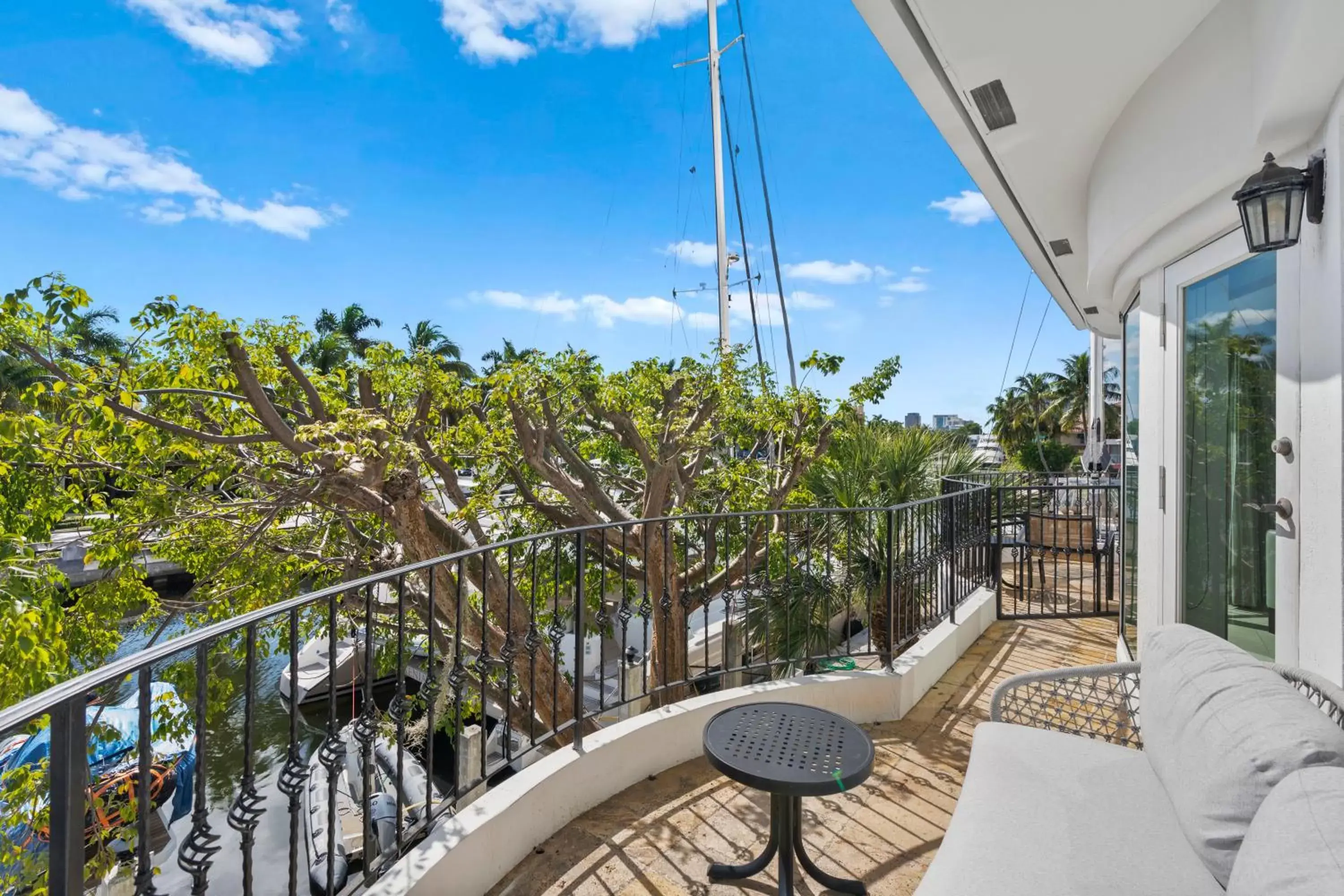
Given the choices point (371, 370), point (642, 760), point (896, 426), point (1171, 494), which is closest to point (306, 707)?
point (371, 370)

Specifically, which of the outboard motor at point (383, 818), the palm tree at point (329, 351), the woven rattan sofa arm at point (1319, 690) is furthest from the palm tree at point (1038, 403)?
the woven rattan sofa arm at point (1319, 690)

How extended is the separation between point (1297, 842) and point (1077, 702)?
1.26 m

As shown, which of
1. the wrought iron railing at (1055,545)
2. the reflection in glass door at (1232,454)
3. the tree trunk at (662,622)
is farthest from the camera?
the wrought iron railing at (1055,545)

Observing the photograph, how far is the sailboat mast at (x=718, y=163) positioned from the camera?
10133mm

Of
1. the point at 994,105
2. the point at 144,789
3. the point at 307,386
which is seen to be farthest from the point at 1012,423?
the point at 144,789

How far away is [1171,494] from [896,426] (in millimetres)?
5271

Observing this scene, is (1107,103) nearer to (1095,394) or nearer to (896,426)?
(896,426)

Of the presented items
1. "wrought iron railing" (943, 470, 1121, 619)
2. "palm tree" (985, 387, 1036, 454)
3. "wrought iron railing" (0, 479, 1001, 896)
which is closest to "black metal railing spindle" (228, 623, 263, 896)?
"wrought iron railing" (0, 479, 1001, 896)

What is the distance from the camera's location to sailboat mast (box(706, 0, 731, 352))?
1013 cm

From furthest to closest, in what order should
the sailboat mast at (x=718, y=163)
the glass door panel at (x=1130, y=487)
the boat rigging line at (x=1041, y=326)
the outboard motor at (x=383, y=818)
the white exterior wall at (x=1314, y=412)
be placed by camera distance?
the sailboat mast at (x=718, y=163)
the boat rigging line at (x=1041, y=326)
the outboard motor at (x=383, y=818)
the glass door panel at (x=1130, y=487)
the white exterior wall at (x=1314, y=412)

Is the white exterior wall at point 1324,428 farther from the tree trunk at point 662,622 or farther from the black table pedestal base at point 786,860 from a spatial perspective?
the tree trunk at point 662,622

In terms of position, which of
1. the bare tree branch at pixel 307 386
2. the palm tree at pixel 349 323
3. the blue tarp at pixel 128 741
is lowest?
the blue tarp at pixel 128 741

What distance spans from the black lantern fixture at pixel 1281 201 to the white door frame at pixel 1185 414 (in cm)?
21

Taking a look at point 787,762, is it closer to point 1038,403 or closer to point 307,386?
point 307,386
